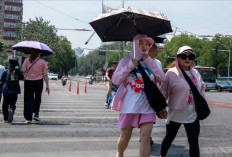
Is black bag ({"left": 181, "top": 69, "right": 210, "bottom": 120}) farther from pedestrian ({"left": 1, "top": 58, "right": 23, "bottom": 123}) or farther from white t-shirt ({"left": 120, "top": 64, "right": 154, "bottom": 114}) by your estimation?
pedestrian ({"left": 1, "top": 58, "right": 23, "bottom": 123})

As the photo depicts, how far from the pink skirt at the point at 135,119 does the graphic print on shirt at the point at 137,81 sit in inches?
12.1

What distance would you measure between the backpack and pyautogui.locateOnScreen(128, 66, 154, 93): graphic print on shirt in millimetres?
5078

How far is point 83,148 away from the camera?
675 cm

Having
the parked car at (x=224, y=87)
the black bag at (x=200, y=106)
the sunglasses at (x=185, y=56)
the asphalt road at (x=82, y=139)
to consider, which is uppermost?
the sunglasses at (x=185, y=56)

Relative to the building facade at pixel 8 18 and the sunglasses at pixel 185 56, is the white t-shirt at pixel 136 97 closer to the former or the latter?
the sunglasses at pixel 185 56

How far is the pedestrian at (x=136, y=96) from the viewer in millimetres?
4996

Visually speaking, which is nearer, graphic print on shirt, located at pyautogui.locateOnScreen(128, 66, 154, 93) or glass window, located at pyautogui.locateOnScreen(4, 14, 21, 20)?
graphic print on shirt, located at pyautogui.locateOnScreen(128, 66, 154, 93)

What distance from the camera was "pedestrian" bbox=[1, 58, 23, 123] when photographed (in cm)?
952

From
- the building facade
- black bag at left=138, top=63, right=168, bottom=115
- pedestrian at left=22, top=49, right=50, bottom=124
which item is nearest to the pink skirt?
black bag at left=138, top=63, right=168, bottom=115

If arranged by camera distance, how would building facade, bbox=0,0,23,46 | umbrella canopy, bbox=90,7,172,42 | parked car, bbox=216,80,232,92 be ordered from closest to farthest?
umbrella canopy, bbox=90,7,172,42
parked car, bbox=216,80,232,92
building facade, bbox=0,0,23,46

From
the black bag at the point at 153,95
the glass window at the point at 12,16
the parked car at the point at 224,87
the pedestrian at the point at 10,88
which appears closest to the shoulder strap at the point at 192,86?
the black bag at the point at 153,95

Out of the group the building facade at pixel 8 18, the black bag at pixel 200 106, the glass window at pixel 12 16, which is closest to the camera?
the black bag at pixel 200 106

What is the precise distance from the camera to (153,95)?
4.99 metres

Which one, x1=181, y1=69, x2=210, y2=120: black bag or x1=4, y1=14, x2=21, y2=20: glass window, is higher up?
x1=4, y1=14, x2=21, y2=20: glass window
